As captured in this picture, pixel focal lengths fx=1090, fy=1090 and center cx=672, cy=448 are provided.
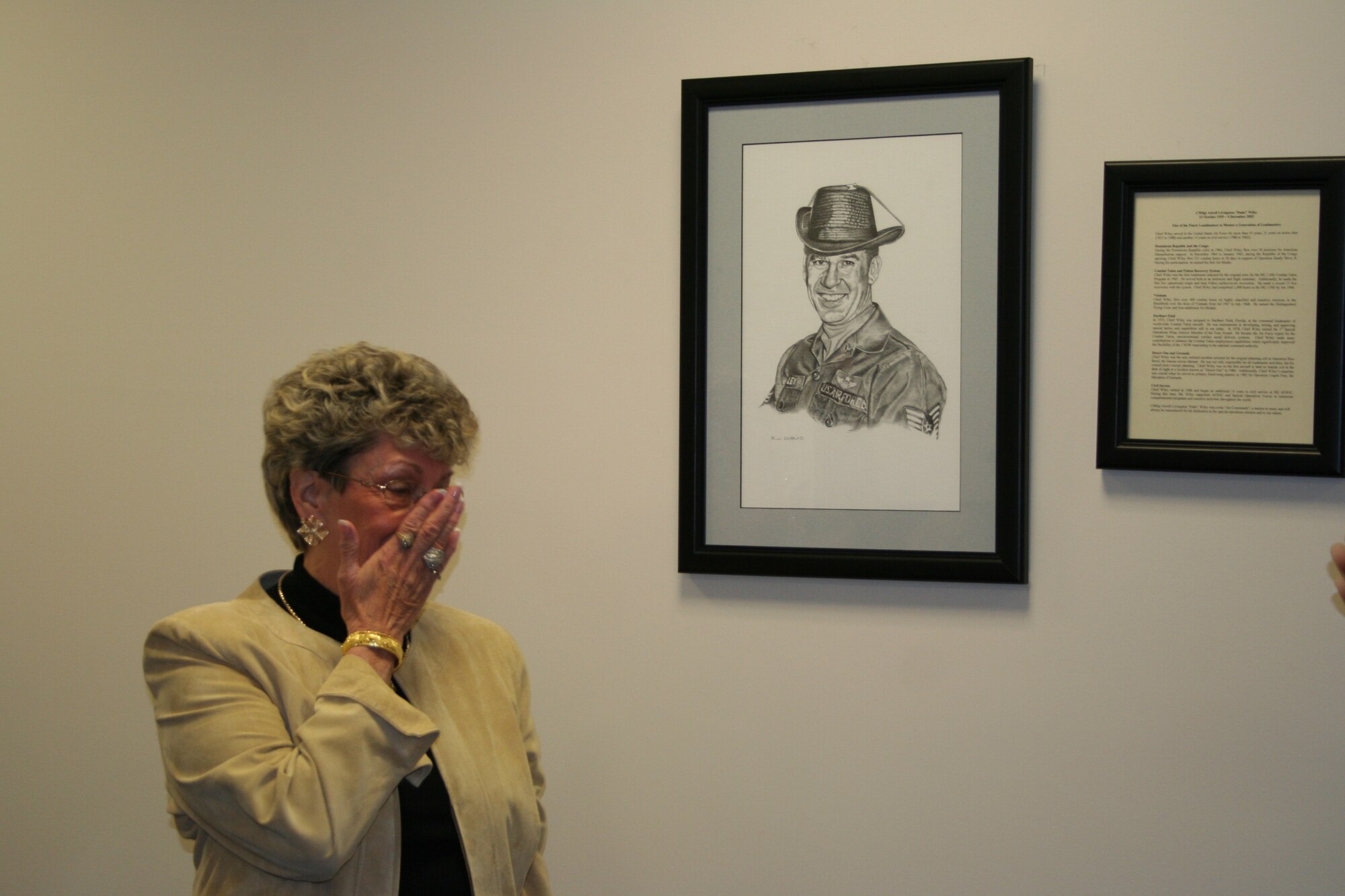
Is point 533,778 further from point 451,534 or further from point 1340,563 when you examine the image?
point 1340,563

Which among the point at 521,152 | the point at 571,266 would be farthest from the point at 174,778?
the point at 521,152

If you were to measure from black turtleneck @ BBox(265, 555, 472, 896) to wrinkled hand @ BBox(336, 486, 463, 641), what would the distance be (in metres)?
0.09

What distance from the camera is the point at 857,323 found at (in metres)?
1.86

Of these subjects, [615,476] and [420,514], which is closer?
[420,514]

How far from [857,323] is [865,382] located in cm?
10

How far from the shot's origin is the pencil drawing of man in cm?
184

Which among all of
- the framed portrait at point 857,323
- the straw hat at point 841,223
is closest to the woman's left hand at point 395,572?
the framed portrait at point 857,323

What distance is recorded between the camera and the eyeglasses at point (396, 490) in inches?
55.9

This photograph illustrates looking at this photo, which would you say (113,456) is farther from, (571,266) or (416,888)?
(416,888)

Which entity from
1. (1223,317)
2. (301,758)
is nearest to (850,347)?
(1223,317)

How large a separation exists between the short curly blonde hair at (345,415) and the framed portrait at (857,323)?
560 millimetres

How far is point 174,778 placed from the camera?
130cm

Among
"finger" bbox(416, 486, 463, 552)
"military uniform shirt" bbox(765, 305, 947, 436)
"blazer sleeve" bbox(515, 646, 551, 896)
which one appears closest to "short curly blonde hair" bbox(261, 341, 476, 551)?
"finger" bbox(416, 486, 463, 552)

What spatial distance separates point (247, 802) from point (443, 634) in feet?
1.34
